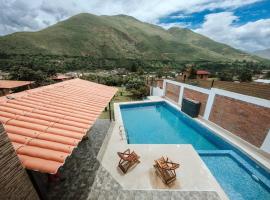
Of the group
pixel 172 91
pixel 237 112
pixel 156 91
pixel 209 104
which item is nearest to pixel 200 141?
pixel 237 112

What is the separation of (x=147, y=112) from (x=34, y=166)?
14.3m

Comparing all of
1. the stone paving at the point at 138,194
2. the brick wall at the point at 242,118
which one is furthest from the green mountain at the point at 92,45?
the brick wall at the point at 242,118

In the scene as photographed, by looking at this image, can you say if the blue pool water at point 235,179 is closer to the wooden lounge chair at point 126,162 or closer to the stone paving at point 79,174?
the wooden lounge chair at point 126,162

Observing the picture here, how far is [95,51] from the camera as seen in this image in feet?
363

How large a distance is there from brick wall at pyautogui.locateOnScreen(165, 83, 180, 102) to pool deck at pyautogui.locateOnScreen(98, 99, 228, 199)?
11113mm

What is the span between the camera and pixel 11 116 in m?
3.58

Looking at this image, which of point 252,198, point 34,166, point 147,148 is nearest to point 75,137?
point 34,166

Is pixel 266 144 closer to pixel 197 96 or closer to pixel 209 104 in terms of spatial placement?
pixel 209 104

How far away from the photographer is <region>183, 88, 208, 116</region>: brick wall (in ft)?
45.0

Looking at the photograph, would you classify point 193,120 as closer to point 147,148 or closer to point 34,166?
point 147,148

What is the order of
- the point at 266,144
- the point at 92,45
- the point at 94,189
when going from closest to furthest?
the point at 94,189 → the point at 266,144 → the point at 92,45

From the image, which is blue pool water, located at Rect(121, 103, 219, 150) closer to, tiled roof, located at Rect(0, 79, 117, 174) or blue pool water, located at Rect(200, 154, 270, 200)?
blue pool water, located at Rect(200, 154, 270, 200)

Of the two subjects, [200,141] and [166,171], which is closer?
[166,171]

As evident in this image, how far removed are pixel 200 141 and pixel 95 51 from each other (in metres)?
113
